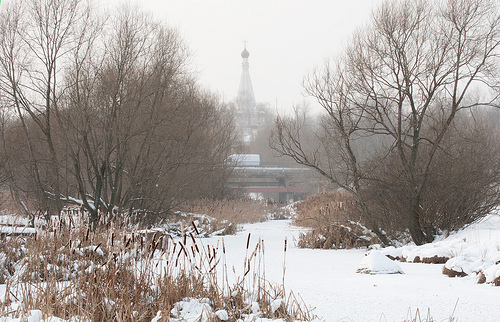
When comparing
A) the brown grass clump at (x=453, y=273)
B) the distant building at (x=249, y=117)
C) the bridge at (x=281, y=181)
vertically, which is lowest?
the brown grass clump at (x=453, y=273)

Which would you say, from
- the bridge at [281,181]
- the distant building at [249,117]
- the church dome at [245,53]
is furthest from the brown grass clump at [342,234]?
the church dome at [245,53]

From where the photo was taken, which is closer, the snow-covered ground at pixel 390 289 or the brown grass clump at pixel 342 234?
the snow-covered ground at pixel 390 289

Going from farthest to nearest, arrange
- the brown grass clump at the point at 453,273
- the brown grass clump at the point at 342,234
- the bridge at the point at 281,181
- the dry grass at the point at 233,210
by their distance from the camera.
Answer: the bridge at the point at 281,181 → the dry grass at the point at 233,210 → the brown grass clump at the point at 342,234 → the brown grass clump at the point at 453,273

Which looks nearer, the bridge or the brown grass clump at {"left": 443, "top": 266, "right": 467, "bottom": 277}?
the brown grass clump at {"left": 443, "top": 266, "right": 467, "bottom": 277}

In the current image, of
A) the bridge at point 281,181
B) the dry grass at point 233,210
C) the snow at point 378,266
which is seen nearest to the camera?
the snow at point 378,266

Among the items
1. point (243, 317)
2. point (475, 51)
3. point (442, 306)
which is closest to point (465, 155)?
point (475, 51)

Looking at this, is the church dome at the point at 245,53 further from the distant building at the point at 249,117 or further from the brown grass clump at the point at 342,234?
the brown grass clump at the point at 342,234

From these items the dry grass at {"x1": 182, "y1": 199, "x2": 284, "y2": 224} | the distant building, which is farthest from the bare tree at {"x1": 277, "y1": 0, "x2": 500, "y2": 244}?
the distant building

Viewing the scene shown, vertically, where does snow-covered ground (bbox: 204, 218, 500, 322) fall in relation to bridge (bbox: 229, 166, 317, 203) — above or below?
below

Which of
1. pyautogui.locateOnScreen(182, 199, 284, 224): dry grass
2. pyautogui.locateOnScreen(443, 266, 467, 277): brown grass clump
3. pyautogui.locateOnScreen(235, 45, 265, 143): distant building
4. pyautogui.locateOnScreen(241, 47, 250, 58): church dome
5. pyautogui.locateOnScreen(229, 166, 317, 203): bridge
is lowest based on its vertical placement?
pyautogui.locateOnScreen(443, 266, 467, 277): brown grass clump

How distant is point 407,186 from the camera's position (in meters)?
10.5

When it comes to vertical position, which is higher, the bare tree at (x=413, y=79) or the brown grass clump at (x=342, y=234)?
the bare tree at (x=413, y=79)

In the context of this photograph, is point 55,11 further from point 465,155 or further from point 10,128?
point 465,155

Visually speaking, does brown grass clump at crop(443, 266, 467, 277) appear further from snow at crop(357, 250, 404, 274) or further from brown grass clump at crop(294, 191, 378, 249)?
brown grass clump at crop(294, 191, 378, 249)
